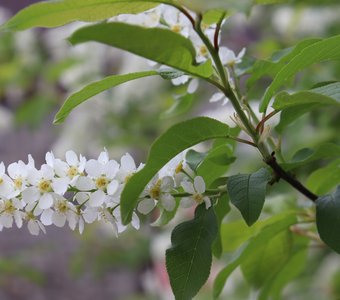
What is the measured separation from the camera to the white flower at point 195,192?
1.66 feet

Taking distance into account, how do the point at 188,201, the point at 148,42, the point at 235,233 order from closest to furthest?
the point at 148,42
the point at 188,201
the point at 235,233

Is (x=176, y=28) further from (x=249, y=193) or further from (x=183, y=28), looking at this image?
(x=249, y=193)

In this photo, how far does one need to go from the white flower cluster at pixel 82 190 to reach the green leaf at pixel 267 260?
193mm

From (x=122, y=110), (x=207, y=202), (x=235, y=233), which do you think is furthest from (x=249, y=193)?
(x=122, y=110)

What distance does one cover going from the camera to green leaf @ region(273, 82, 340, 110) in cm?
42

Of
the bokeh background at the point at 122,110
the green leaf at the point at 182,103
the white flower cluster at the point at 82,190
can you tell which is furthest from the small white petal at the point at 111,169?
the bokeh background at the point at 122,110

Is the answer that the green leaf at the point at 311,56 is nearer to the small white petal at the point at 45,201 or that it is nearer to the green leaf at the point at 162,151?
the green leaf at the point at 162,151

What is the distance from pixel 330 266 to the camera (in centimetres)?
146

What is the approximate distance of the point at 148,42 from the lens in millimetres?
412

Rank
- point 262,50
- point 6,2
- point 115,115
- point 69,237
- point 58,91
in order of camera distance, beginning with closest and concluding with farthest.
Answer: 1. point 262,50
2. point 115,115
3. point 58,91
4. point 69,237
5. point 6,2

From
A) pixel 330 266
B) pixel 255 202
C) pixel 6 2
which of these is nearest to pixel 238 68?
pixel 255 202

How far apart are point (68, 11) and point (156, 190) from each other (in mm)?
145

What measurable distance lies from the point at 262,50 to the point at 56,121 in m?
1.16

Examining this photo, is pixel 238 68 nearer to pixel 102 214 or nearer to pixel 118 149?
pixel 102 214
